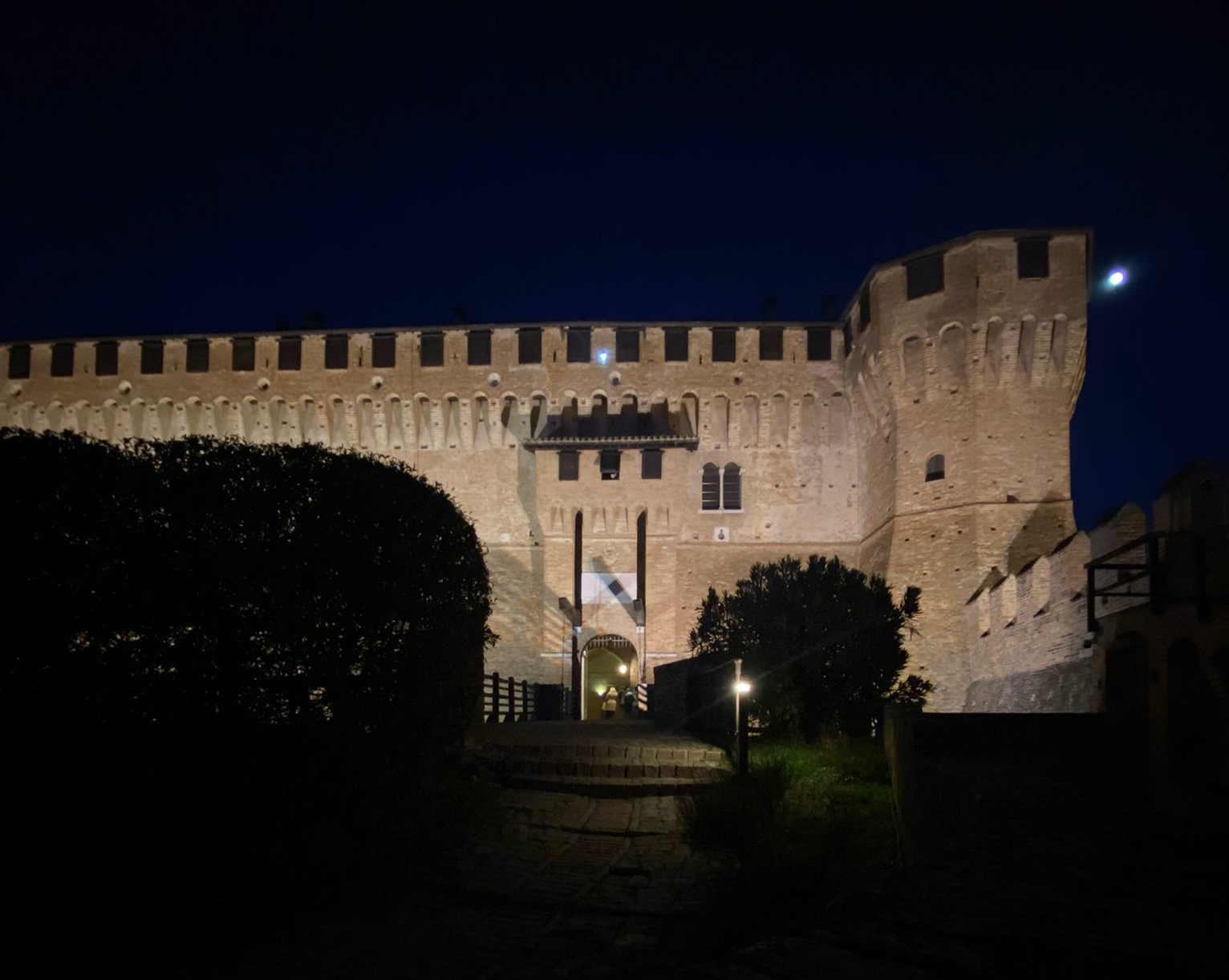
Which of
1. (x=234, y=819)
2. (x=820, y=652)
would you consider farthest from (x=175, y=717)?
(x=820, y=652)

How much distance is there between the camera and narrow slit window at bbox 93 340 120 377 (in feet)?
95.9

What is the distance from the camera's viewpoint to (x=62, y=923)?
5723 millimetres

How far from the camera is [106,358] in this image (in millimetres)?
29328

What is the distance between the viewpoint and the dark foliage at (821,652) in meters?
13.7

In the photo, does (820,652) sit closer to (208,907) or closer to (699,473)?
(208,907)

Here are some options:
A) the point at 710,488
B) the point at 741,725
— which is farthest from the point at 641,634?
the point at 741,725

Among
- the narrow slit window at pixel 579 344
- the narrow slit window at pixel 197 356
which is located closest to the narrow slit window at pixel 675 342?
the narrow slit window at pixel 579 344

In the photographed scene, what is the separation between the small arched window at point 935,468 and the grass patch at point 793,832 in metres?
12.9

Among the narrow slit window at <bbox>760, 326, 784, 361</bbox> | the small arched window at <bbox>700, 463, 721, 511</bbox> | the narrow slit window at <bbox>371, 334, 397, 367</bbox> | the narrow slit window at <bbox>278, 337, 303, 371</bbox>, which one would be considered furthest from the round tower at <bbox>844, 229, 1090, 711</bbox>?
the narrow slit window at <bbox>278, 337, 303, 371</bbox>

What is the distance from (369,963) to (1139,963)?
16.4 feet

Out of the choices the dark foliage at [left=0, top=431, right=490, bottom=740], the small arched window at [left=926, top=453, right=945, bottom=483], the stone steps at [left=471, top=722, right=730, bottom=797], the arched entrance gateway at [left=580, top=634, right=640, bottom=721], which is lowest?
the arched entrance gateway at [left=580, top=634, right=640, bottom=721]

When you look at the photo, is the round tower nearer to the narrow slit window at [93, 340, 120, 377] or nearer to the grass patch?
the grass patch

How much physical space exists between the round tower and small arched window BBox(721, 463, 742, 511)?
6.16 metres

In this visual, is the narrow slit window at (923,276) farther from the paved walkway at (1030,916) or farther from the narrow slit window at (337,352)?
the paved walkway at (1030,916)
